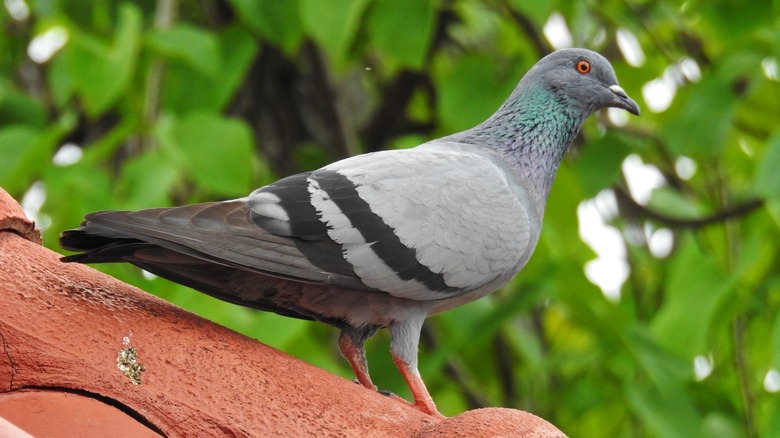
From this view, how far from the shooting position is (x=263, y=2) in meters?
6.30

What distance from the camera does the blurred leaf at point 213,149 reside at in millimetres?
5480

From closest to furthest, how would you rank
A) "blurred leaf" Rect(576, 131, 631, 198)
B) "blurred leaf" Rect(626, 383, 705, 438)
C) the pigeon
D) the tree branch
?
1. the pigeon
2. "blurred leaf" Rect(626, 383, 705, 438)
3. "blurred leaf" Rect(576, 131, 631, 198)
4. the tree branch

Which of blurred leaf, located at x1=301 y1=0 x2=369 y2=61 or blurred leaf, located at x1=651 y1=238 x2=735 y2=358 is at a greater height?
blurred leaf, located at x1=301 y1=0 x2=369 y2=61

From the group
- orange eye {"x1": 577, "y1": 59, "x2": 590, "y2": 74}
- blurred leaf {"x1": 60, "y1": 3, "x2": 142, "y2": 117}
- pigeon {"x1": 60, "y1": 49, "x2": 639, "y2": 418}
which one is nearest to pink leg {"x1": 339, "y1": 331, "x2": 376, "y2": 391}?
pigeon {"x1": 60, "y1": 49, "x2": 639, "y2": 418}

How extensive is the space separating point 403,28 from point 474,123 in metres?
0.69

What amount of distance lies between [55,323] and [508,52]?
5.35 meters

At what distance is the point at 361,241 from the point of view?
131 inches

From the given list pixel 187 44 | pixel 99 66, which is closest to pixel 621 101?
pixel 187 44

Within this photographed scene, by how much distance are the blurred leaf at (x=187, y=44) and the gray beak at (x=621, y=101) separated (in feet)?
7.10

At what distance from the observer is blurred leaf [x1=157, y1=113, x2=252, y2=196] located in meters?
5.48

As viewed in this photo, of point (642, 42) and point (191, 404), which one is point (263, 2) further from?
point (191, 404)

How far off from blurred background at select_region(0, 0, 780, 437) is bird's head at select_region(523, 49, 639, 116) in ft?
4.68

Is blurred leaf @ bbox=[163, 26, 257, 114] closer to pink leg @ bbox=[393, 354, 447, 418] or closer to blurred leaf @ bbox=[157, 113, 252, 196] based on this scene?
blurred leaf @ bbox=[157, 113, 252, 196]

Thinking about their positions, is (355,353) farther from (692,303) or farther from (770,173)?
(692,303)
